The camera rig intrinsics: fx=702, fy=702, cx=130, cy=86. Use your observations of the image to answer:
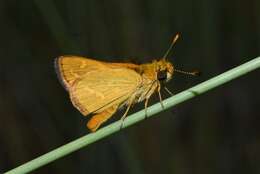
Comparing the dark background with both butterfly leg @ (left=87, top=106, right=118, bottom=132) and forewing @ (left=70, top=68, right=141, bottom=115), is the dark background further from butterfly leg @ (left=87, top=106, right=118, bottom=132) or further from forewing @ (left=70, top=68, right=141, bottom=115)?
butterfly leg @ (left=87, top=106, right=118, bottom=132)

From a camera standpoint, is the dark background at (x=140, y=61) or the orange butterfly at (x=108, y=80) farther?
the dark background at (x=140, y=61)

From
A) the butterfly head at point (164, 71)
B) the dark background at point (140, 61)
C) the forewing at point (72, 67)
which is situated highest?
the forewing at point (72, 67)

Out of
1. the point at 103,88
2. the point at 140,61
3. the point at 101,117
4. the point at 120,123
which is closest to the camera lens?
the point at 120,123

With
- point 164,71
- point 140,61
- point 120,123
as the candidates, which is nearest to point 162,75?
point 164,71

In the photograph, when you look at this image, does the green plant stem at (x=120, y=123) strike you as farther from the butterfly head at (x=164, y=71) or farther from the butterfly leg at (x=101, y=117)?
the butterfly head at (x=164, y=71)

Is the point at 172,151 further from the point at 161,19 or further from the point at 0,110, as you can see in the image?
the point at 0,110

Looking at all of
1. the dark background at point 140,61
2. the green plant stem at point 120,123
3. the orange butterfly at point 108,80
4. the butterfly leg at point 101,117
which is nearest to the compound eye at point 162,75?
the orange butterfly at point 108,80

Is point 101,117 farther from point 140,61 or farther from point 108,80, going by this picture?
point 140,61
